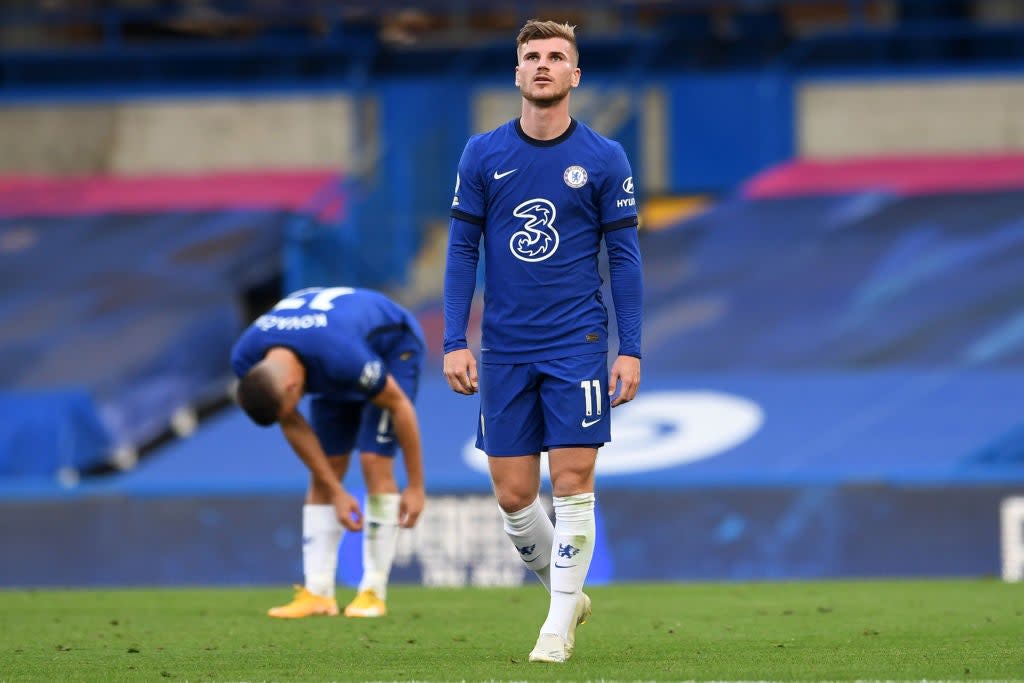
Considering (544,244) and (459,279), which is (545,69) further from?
(459,279)

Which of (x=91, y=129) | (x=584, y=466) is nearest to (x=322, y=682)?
(x=584, y=466)

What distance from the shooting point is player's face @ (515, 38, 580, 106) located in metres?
6.75

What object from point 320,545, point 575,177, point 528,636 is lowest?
point 320,545

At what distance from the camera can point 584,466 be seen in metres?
6.74

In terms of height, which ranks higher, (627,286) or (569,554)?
(627,286)

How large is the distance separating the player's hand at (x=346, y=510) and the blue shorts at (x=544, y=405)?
5.81 ft

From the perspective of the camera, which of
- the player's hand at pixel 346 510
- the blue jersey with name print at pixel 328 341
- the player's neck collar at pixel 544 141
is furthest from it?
the blue jersey with name print at pixel 328 341

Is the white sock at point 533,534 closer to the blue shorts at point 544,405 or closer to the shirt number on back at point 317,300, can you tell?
the blue shorts at point 544,405

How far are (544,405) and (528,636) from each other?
154 centimetres

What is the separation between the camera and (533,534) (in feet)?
23.4

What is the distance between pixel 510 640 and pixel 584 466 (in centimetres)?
129

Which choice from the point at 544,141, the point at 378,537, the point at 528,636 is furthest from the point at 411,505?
the point at 544,141

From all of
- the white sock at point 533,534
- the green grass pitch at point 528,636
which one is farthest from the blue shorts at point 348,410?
the white sock at point 533,534

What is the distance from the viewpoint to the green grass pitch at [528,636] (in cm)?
646
